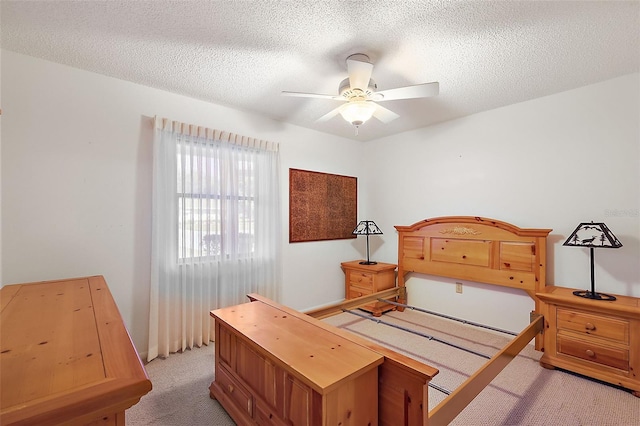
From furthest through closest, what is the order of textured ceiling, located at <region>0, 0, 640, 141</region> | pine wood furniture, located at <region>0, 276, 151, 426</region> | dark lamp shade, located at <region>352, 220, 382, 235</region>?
dark lamp shade, located at <region>352, 220, 382, 235</region> < textured ceiling, located at <region>0, 0, 640, 141</region> < pine wood furniture, located at <region>0, 276, 151, 426</region>

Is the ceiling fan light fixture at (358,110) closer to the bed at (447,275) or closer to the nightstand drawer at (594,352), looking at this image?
the bed at (447,275)

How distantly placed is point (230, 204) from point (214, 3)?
73.3 inches

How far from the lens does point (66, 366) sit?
0.90 metres

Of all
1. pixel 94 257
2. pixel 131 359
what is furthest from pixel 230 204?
pixel 131 359

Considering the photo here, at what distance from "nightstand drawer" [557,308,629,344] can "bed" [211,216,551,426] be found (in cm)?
18

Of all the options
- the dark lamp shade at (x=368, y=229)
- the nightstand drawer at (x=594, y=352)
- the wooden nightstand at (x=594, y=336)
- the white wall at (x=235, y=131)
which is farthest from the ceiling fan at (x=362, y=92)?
the nightstand drawer at (x=594, y=352)

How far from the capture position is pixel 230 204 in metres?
3.07

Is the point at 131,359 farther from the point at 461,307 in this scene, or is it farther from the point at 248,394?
the point at 461,307

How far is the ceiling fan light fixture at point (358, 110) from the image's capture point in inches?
87.2

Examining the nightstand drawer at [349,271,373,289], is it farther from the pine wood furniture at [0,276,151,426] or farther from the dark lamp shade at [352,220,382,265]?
the pine wood furniture at [0,276,151,426]

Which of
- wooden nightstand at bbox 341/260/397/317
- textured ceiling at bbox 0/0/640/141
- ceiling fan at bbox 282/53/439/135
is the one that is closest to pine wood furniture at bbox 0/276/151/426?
textured ceiling at bbox 0/0/640/141

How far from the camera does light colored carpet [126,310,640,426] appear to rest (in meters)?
1.83

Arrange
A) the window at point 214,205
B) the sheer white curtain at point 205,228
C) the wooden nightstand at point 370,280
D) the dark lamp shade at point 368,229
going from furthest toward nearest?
the dark lamp shade at point 368,229, the wooden nightstand at point 370,280, the window at point 214,205, the sheer white curtain at point 205,228

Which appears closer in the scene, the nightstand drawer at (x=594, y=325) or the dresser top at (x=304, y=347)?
the dresser top at (x=304, y=347)
